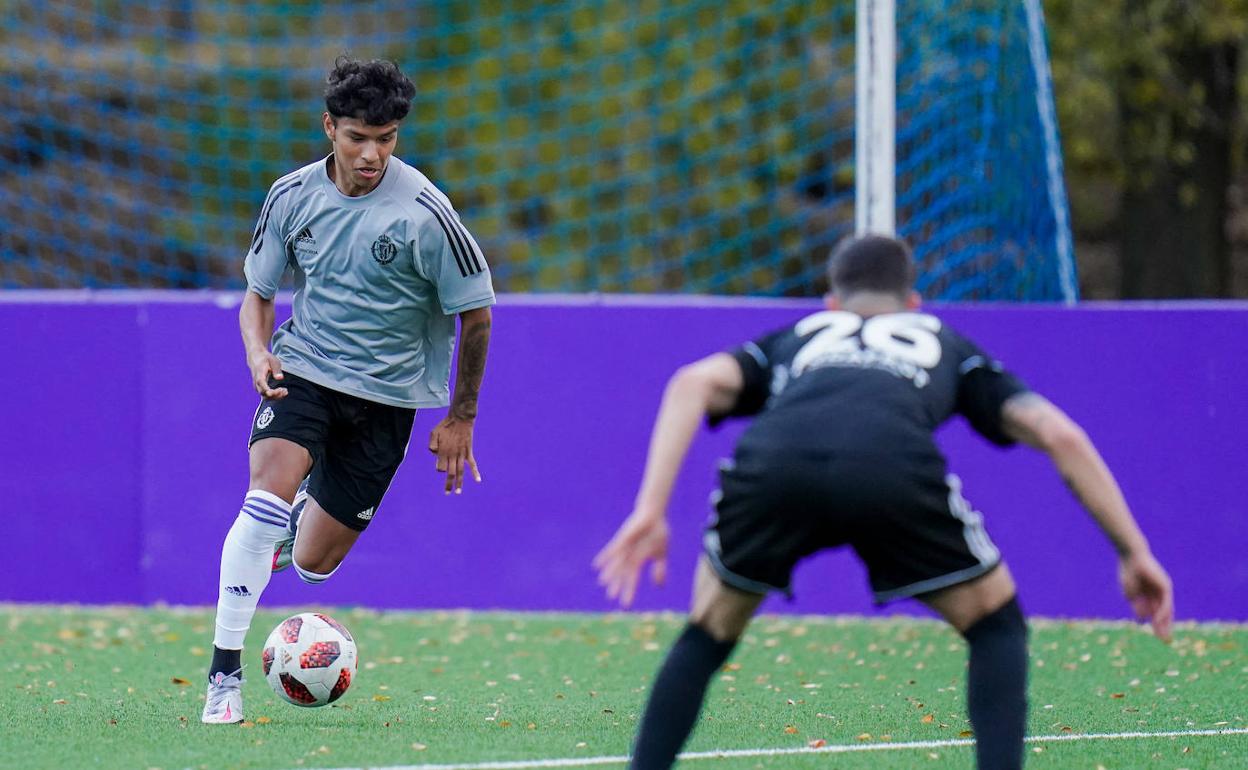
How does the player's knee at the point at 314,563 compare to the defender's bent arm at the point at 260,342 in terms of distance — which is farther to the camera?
the player's knee at the point at 314,563

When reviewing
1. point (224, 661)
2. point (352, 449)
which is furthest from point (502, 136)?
point (224, 661)

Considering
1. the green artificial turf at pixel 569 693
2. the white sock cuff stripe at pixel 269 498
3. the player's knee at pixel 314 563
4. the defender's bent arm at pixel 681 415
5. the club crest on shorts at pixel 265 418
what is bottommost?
the green artificial turf at pixel 569 693

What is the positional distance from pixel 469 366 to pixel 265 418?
2.38 ft

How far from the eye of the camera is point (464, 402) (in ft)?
20.8

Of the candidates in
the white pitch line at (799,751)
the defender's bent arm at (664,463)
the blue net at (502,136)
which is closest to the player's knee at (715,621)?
the defender's bent arm at (664,463)

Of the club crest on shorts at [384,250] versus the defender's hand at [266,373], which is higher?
the club crest on shorts at [384,250]

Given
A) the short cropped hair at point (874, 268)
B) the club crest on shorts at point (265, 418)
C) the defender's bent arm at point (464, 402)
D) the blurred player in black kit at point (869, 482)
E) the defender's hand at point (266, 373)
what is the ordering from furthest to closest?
the defender's bent arm at point (464, 402)
the club crest on shorts at point (265, 418)
the defender's hand at point (266, 373)
the short cropped hair at point (874, 268)
the blurred player in black kit at point (869, 482)

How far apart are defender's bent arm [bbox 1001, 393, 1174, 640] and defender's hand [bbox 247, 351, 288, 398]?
9.18 ft

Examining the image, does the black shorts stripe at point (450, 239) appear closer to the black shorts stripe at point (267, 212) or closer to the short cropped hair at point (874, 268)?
the black shorts stripe at point (267, 212)

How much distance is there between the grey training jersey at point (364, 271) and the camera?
6137mm

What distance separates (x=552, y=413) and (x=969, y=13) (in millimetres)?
3557

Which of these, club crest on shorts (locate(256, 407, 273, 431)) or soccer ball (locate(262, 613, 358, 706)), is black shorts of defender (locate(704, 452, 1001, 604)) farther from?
club crest on shorts (locate(256, 407, 273, 431))

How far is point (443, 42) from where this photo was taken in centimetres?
1861

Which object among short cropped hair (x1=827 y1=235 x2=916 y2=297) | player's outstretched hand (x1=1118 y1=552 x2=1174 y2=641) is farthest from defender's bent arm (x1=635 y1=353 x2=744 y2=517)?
player's outstretched hand (x1=1118 y1=552 x2=1174 y2=641)
